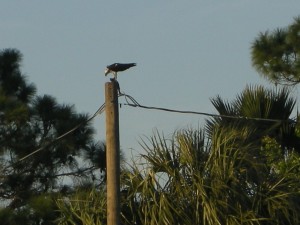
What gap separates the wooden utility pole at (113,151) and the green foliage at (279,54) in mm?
9197

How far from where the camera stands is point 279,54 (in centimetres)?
2502

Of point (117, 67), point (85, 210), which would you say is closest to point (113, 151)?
point (117, 67)

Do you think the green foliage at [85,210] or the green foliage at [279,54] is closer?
the green foliage at [85,210]

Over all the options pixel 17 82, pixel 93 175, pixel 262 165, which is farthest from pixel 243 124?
pixel 17 82

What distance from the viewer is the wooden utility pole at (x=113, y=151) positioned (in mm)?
15266

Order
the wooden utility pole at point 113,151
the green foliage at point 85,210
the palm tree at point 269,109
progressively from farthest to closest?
the palm tree at point 269,109, the green foliage at point 85,210, the wooden utility pole at point 113,151

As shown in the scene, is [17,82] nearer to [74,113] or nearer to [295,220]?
[74,113]

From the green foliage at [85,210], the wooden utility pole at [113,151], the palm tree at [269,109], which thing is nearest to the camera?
the wooden utility pole at [113,151]

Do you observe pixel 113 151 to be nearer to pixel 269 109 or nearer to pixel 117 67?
pixel 117 67

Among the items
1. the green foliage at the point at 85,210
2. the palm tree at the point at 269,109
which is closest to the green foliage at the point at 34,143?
the palm tree at the point at 269,109

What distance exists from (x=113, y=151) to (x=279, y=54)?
10.3 meters

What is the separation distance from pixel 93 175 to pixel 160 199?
9.91 m

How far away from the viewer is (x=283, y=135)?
22.7 m

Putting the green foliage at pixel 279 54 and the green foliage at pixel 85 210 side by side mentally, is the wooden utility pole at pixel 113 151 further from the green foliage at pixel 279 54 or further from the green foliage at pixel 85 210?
the green foliage at pixel 279 54
